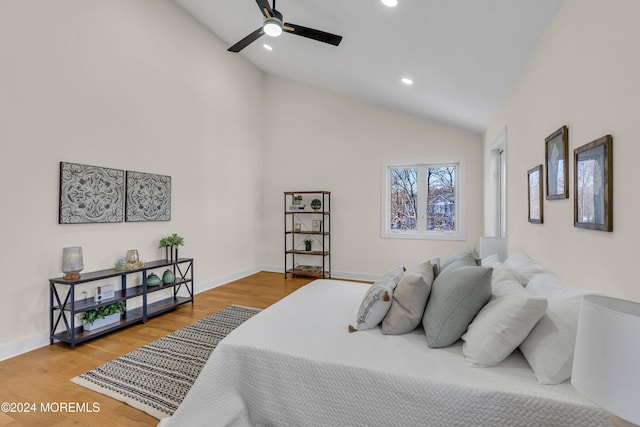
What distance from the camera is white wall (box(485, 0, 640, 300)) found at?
1.15 meters

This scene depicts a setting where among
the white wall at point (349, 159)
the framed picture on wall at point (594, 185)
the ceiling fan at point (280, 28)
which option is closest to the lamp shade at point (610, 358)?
the framed picture on wall at point (594, 185)

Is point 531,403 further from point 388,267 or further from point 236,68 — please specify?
point 236,68

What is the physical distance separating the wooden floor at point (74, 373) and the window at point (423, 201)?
8.97 ft

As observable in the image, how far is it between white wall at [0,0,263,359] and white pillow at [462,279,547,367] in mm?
3518

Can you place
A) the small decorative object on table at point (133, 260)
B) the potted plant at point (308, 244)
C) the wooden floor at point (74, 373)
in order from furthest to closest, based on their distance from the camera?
the potted plant at point (308, 244) → the small decorative object on table at point (133, 260) → the wooden floor at point (74, 373)

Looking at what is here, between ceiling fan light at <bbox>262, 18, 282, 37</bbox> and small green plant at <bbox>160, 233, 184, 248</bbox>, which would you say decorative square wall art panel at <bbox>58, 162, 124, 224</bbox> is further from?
ceiling fan light at <bbox>262, 18, 282, 37</bbox>

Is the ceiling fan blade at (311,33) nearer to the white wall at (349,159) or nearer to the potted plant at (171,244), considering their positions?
the white wall at (349,159)

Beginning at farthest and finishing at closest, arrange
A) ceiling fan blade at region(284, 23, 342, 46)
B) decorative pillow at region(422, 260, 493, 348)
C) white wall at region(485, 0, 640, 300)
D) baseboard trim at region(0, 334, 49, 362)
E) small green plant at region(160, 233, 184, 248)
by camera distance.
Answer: small green plant at region(160, 233, 184, 248) → ceiling fan blade at region(284, 23, 342, 46) → baseboard trim at region(0, 334, 49, 362) → decorative pillow at region(422, 260, 493, 348) → white wall at region(485, 0, 640, 300)

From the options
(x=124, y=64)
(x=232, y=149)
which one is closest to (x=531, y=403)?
(x=124, y=64)

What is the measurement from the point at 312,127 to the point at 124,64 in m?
3.09

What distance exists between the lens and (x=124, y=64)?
3482 millimetres

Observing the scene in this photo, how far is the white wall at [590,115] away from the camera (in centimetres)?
115

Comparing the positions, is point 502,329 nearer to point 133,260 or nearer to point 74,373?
point 74,373

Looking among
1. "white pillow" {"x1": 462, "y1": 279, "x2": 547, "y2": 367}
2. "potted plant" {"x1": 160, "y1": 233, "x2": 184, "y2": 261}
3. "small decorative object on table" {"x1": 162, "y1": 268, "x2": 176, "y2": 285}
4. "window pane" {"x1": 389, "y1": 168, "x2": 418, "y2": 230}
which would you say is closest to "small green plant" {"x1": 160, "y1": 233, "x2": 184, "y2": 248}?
"potted plant" {"x1": 160, "y1": 233, "x2": 184, "y2": 261}
